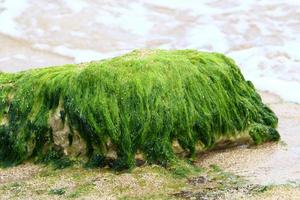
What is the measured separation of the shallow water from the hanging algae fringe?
1196 millimetres

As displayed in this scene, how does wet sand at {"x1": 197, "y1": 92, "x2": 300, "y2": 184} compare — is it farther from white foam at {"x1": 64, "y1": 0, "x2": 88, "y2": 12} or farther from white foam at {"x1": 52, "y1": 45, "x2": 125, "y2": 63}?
white foam at {"x1": 64, "y1": 0, "x2": 88, "y2": 12}

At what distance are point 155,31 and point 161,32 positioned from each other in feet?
0.40

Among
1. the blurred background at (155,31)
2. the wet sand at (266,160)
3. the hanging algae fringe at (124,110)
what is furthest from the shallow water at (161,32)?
the hanging algae fringe at (124,110)

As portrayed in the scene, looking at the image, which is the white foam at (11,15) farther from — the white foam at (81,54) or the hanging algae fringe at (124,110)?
the hanging algae fringe at (124,110)

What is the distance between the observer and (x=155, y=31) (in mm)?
10070

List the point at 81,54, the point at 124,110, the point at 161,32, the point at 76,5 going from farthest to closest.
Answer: the point at 76,5 → the point at 161,32 → the point at 81,54 → the point at 124,110

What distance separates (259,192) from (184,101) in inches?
42.3

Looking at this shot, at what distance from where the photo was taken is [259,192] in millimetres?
4266

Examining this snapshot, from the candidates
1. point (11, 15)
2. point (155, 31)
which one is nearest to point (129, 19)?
point (155, 31)

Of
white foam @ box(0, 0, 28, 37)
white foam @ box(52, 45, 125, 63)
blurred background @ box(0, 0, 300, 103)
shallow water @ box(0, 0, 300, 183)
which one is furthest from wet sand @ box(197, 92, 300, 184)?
white foam @ box(0, 0, 28, 37)

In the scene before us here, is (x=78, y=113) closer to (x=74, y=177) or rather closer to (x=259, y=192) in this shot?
(x=74, y=177)

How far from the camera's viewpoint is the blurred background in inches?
332

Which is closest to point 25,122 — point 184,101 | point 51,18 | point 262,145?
point 184,101

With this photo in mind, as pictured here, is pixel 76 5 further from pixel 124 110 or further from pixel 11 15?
pixel 124 110
